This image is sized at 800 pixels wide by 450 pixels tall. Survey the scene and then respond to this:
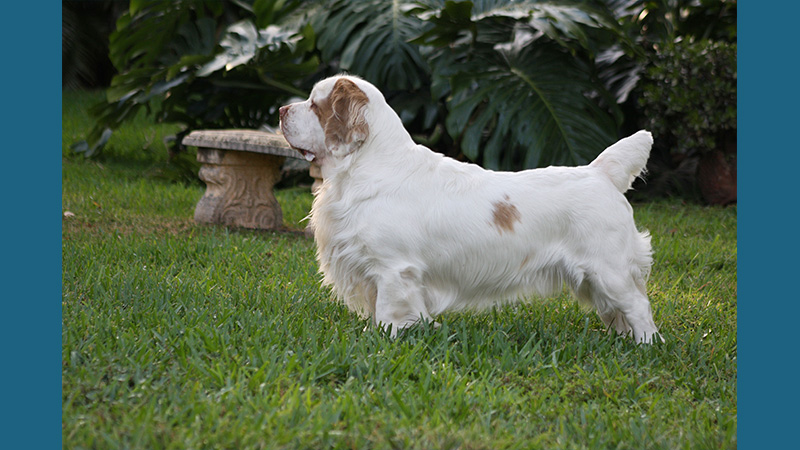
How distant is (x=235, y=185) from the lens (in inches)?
260

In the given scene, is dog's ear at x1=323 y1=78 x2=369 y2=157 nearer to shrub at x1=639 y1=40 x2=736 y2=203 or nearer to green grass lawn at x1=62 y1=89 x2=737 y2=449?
green grass lawn at x1=62 y1=89 x2=737 y2=449

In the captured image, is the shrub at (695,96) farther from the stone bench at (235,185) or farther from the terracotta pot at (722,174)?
the stone bench at (235,185)

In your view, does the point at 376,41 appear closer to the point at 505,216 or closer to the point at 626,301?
the point at 505,216

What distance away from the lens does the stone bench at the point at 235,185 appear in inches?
257

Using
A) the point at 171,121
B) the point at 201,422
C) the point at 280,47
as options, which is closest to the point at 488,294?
the point at 201,422

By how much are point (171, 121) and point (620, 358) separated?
6689mm

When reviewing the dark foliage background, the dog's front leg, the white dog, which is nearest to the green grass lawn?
the dog's front leg

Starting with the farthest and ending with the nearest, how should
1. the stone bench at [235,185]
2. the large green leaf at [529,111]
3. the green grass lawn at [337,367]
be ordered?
the large green leaf at [529,111] → the stone bench at [235,185] → the green grass lawn at [337,367]

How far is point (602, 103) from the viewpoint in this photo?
8.69 metres

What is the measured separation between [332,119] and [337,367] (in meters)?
1.22

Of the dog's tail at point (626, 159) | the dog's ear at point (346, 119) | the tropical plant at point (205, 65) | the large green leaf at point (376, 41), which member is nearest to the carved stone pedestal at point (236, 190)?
the tropical plant at point (205, 65)

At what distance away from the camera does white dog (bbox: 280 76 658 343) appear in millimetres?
3662

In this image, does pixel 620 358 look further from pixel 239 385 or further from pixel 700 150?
pixel 700 150

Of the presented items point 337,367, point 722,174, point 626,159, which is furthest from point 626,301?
point 722,174
